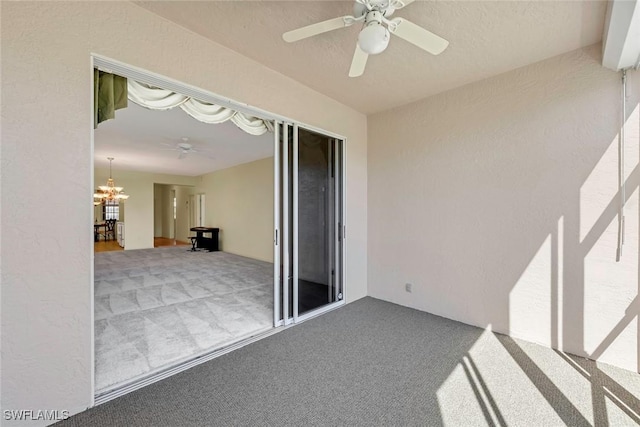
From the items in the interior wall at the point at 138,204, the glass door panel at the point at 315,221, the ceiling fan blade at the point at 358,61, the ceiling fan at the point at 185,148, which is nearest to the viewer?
the ceiling fan blade at the point at 358,61

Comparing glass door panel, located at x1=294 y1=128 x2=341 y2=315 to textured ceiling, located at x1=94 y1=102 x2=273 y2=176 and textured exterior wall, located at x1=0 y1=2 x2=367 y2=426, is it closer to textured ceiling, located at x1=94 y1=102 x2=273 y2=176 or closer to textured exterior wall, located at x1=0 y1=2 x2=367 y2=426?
textured ceiling, located at x1=94 y1=102 x2=273 y2=176

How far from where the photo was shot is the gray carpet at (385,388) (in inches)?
62.6

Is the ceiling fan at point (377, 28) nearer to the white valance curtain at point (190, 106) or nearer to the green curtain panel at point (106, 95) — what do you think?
the white valance curtain at point (190, 106)

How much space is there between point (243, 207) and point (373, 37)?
21.2 feet

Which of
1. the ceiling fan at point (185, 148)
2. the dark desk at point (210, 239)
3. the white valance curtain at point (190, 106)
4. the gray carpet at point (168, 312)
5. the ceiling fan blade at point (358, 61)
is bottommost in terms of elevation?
the gray carpet at point (168, 312)

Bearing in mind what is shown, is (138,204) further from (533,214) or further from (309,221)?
(533,214)

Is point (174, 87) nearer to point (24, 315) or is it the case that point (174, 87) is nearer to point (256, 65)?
point (256, 65)

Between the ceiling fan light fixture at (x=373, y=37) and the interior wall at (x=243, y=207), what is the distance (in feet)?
16.4

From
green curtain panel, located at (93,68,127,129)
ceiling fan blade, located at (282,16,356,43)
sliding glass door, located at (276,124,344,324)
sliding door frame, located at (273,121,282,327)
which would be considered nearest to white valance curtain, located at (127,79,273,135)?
green curtain panel, located at (93,68,127,129)

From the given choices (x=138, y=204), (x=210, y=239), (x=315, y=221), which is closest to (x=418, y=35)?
(x=315, y=221)

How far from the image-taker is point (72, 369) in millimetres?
1605

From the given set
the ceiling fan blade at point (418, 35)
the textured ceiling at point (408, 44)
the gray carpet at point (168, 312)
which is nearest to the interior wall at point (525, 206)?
the textured ceiling at point (408, 44)

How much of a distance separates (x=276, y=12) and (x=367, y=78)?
120 cm

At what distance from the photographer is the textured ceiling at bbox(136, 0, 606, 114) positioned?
1826mm
